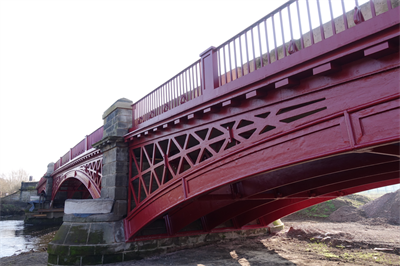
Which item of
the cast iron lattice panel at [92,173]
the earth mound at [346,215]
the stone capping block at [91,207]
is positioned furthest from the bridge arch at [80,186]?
the earth mound at [346,215]

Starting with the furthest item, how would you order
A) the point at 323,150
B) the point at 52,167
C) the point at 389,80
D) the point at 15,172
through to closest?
the point at 15,172 < the point at 52,167 < the point at 323,150 < the point at 389,80

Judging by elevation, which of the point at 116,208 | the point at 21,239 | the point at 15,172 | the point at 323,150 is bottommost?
the point at 21,239

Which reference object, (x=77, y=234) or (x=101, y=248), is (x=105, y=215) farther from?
(x=101, y=248)

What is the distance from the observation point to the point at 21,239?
19000 mm

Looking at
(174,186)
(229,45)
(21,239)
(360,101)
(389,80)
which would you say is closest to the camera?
(389,80)

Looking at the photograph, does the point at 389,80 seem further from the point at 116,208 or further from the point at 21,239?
the point at 21,239

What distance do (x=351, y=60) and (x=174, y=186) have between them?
517 centimetres

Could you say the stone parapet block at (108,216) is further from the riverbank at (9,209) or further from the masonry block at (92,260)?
the riverbank at (9,209)

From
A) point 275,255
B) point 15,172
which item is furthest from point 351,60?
point 15,172

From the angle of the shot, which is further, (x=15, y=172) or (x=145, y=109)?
(x=15, y=172)

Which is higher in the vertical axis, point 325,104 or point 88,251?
point 325,104

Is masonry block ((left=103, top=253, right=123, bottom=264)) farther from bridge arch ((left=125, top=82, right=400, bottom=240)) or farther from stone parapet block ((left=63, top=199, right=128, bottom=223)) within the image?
stone parapet block ((left=63, top=199, right=128, bottom=223))

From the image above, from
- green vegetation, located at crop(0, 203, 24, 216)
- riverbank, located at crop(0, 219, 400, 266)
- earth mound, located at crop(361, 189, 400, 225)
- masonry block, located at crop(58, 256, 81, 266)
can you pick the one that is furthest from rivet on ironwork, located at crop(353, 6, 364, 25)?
green vegetation, located at crop(0, 203, 24, 216)

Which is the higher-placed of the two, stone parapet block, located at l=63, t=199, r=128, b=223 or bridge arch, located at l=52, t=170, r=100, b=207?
bridge arch, located at l=52, t=170, r=100, b=207
